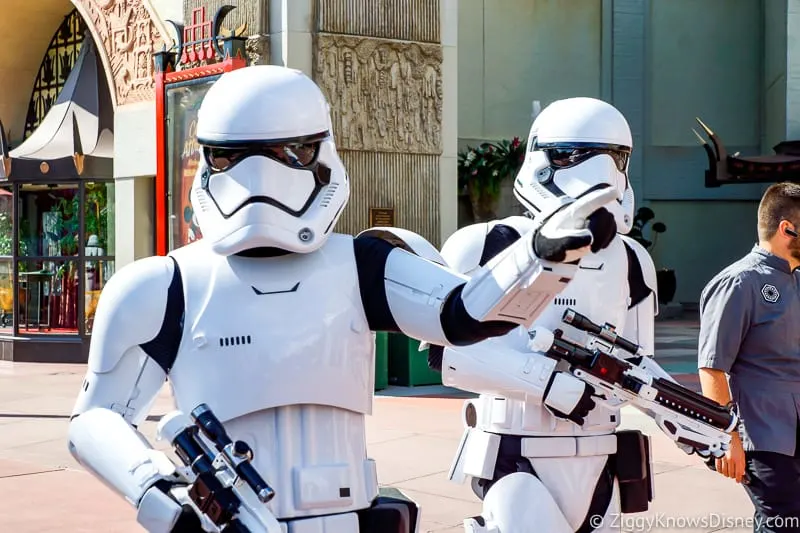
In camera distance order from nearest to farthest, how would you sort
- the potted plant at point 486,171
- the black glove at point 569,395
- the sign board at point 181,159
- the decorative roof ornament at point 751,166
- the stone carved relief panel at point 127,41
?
the black glove at point 569,395 → the sign board at point 181,159 → the stone carved relief panel at point 127,41 → the decorative roof ornament at point 751,166 → the potted plant at point 486,171

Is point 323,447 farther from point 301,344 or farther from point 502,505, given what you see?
point 502,505

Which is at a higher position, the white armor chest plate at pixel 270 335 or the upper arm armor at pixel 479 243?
the upper arm armor at pixel 479 243

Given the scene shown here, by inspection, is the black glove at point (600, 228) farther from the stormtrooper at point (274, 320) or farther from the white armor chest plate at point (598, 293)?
the white armor chest plate at point (598, 293)

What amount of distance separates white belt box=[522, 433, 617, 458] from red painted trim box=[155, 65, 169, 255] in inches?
336

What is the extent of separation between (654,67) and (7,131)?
13.5m

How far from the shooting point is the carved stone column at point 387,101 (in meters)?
11.7

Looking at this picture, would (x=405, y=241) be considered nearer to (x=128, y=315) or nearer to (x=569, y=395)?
(x=128, y=315)

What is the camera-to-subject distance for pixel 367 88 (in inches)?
468

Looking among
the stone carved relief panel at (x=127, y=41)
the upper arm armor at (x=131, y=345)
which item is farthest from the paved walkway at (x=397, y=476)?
the stone carved relief panel at (x=127, y=41)

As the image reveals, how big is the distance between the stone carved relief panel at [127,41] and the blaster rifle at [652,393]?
10.4 metres

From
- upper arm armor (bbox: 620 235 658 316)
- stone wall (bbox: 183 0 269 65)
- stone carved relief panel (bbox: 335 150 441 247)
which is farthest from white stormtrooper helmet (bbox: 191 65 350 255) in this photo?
stone wall (bbox: 183 0 269 65)

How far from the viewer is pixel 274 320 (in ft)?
9.96

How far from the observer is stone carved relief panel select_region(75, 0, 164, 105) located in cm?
1362

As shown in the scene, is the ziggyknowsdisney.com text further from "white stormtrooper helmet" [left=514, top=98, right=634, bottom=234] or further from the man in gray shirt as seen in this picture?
"white stormtrooper helmet" [left=514, top=98, right=634, bottom=234]
